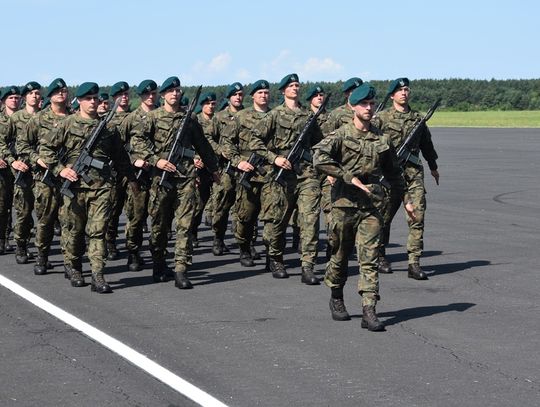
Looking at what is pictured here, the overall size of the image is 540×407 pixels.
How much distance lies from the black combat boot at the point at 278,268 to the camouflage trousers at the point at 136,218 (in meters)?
1.77

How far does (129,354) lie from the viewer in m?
9.54

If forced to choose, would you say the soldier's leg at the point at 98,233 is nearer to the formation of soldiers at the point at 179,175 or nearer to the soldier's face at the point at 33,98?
the formation of soldiers at the point at 179,175

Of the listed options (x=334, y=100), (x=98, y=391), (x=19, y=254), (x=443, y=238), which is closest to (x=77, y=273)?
(x=19, y=254)

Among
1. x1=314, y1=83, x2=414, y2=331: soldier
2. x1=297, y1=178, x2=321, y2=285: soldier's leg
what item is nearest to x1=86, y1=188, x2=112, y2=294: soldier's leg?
x1=297, y1=178, x2=321, y2=285: soldier's leg

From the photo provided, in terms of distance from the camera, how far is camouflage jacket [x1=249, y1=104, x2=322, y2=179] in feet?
45.4

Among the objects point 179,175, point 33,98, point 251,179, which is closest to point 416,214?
point 251,179

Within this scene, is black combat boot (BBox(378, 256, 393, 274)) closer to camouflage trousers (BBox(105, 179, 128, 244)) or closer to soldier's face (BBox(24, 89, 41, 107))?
camouflage trousers (BBox(105, 179, 128, 244))

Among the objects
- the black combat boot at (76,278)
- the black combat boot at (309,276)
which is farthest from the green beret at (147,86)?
the black combat boot at (309,276)

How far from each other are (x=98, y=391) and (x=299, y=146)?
5.86m

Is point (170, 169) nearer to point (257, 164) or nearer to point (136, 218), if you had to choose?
point (257, 164)

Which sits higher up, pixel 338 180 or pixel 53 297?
pixel 338 180

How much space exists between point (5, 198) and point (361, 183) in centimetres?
714

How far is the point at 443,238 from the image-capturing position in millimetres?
17938

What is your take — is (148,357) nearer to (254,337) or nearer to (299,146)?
(254,337)
